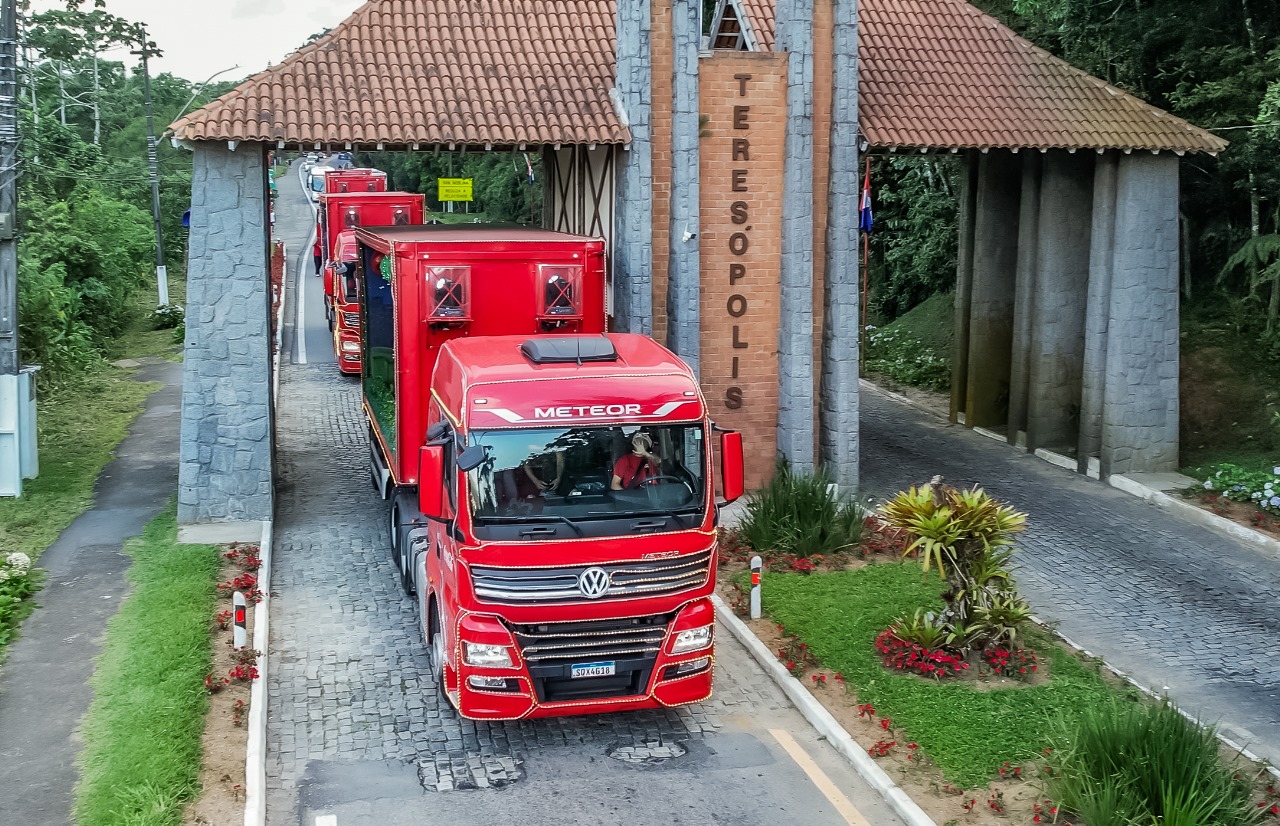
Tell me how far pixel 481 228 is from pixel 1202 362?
1258cm

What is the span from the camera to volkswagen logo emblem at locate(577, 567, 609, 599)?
32.6 feet

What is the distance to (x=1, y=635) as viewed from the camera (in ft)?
Answer: 41.5

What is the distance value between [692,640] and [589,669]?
2.74 ft

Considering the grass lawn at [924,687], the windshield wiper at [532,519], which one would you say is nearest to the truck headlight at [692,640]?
the windshield wiper at [532,519]

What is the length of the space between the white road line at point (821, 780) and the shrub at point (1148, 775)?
4.42 ft

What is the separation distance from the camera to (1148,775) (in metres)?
8.71

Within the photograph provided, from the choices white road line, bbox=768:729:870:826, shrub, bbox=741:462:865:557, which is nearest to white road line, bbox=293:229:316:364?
shrub, bbox=741:462:865:557

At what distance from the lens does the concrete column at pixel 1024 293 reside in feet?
71.8

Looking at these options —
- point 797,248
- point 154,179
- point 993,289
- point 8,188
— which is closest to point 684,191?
point 797,248

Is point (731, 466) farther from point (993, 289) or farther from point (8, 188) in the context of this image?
point (993, 289)

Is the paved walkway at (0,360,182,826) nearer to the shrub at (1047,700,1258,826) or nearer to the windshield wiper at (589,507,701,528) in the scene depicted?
the windshield wiper at (589,507,701,528)

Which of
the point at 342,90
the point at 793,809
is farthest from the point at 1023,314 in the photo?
the point at 793,809

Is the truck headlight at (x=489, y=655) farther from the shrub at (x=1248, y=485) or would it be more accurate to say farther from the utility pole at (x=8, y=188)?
the shrub at (x=1248, y=485)

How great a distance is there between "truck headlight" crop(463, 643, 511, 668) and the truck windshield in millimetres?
939
